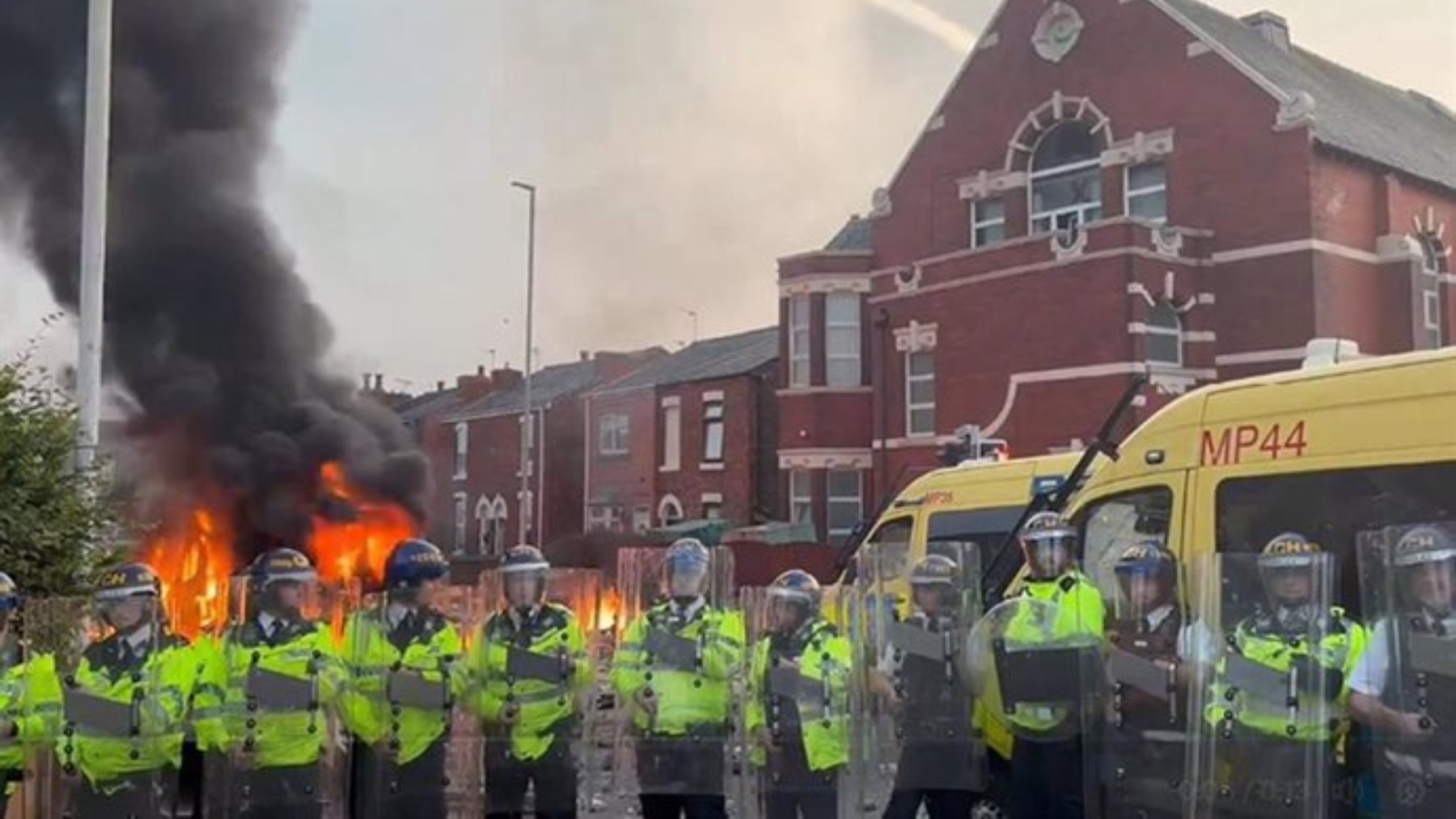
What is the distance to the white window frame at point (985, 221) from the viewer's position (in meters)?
25.4

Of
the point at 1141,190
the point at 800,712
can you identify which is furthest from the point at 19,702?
the point at 1141,190

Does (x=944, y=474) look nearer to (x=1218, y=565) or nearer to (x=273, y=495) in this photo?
(x=1218, y=565)

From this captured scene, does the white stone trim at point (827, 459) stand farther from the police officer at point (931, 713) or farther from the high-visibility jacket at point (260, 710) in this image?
the high-visibility jacket at point (260, 710)

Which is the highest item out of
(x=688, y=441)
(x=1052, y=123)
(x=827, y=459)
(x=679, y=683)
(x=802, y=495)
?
(x=1052, y=123)

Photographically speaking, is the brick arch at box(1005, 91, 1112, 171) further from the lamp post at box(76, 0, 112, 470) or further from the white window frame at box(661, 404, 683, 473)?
the lamp post at box(76, 0, 112, 470)

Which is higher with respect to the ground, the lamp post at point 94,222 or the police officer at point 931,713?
the lamp post at point 94,222

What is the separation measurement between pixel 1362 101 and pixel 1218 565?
23.3 m

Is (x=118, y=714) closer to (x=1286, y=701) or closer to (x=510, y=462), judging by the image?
(x=1286, y=701)

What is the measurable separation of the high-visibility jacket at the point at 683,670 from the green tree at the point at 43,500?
4099mm

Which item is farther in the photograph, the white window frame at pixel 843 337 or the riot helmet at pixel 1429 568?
the white window frame at pixel 843 337

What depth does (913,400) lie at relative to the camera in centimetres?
2562

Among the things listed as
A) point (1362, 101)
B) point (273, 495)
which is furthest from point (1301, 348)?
point (273, 495)

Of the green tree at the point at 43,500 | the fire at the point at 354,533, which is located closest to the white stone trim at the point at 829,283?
the fire at the point at 354,533

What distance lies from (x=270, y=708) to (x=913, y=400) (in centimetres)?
2022
